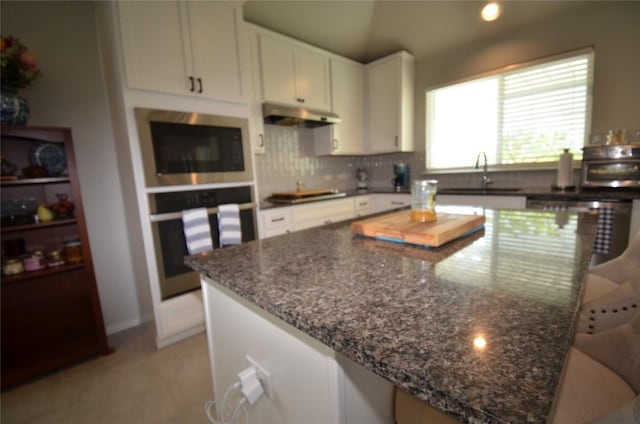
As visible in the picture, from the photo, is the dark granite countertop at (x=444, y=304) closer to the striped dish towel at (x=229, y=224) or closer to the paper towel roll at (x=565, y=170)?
the striped dish towel at (x=229, y=224)

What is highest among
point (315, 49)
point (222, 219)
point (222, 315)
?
point (315, 49)

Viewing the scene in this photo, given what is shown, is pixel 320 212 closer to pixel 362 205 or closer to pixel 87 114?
pixel 362 205


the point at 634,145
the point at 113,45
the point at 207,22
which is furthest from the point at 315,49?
the point at 634,145

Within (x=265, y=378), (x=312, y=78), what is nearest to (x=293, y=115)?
(x=312, y=78)

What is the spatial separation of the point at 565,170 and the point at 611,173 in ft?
0.98

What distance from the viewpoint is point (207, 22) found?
6.51 ft

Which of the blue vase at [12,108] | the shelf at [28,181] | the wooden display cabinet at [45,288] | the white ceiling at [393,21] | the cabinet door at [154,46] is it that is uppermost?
the white ceiling at [393,21]

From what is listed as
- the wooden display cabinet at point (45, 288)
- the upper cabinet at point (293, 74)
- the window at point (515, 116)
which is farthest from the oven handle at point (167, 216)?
the window at point (515, 116)

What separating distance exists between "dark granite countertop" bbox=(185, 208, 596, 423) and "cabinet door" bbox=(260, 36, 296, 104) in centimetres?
209

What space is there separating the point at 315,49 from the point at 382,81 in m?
0.88

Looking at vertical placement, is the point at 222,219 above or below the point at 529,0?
below

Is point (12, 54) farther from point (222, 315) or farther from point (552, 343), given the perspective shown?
point (552, 343)

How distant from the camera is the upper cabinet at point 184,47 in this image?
1.71 meters

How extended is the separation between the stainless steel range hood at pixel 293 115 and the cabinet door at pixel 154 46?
2.53ft
